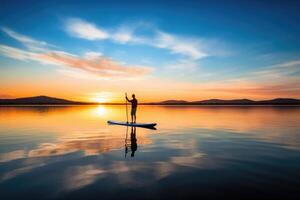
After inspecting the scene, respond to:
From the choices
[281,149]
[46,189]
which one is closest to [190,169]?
[46,189]

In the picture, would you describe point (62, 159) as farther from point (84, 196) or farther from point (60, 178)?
point (84, 196)

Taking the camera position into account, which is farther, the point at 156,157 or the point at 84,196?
the point at 156,157

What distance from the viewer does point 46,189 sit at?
8.65 meters

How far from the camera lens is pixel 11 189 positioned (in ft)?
28.3

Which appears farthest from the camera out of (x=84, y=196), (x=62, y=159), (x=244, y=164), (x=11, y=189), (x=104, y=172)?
(x=62, y=159)

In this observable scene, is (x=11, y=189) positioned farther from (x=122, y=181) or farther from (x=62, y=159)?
(x=62, y=159)

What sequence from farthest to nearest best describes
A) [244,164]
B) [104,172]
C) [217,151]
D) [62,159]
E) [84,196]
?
[217,151], [62,159], [244,164], [104,172], [84,196]

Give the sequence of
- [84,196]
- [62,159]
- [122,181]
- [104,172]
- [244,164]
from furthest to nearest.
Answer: [62,159] < [244,164] < [104,172] < [122,181] < [84,196]

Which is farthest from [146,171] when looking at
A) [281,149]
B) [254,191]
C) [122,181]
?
[281,149]

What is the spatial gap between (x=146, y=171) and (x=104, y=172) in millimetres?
1809

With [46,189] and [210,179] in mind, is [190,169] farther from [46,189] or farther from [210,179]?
[46,189]

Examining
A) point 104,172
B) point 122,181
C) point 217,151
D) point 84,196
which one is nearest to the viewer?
point 84,196

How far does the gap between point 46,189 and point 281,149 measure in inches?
559

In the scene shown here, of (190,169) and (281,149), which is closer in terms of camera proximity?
(190,169)
